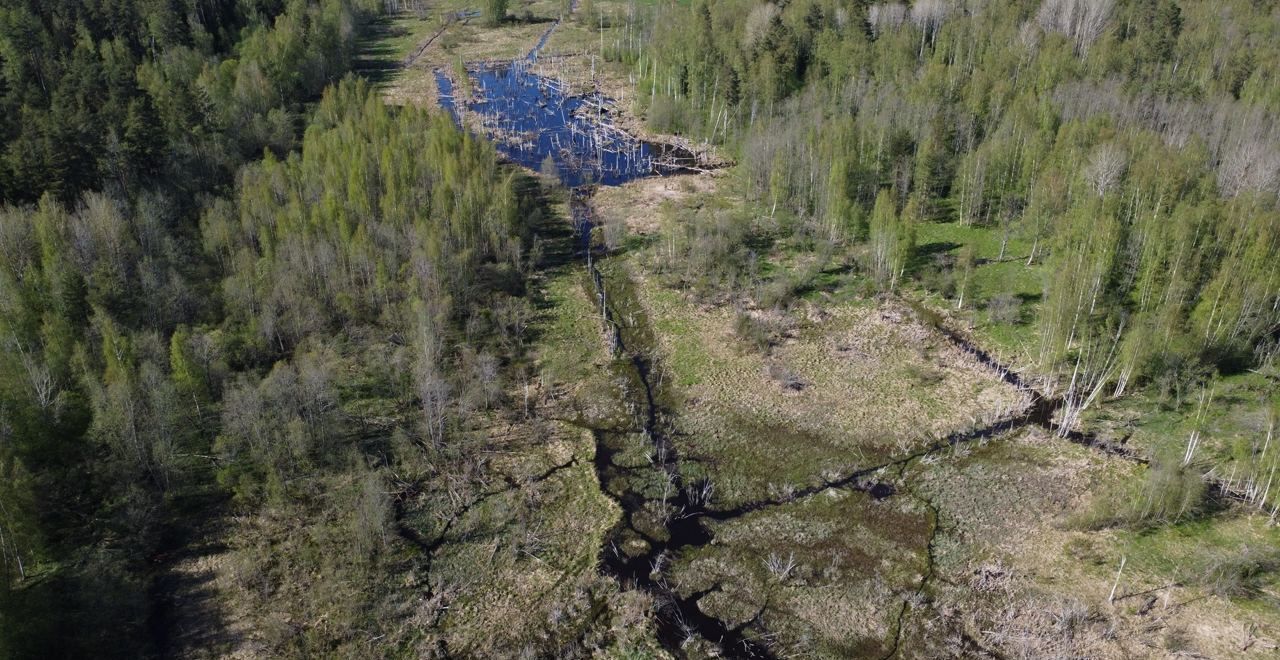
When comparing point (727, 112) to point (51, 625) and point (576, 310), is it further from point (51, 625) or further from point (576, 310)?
point (51, 625)

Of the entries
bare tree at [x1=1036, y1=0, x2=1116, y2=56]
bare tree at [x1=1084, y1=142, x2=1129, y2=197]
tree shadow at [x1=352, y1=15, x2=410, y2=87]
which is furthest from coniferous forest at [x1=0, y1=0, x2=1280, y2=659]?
tree shadow at [x1=352, y1=15, x2=410, y2=87]

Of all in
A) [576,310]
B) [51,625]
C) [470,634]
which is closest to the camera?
[51,625]

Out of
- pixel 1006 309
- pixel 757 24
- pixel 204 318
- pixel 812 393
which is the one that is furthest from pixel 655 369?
pixel 757 24

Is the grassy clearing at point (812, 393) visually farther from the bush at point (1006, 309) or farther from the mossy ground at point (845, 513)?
the bush at point (1006, 309)

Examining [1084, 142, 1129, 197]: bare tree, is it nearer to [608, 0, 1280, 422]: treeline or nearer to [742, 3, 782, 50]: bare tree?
[608, 0, 1280, 422]: treeline

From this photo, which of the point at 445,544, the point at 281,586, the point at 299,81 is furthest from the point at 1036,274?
the point at 299,81

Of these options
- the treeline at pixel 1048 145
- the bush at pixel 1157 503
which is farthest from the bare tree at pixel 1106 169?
the bush at pixel 1157 503

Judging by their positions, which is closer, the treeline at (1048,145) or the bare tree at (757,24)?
the treeline at (1048,145)
